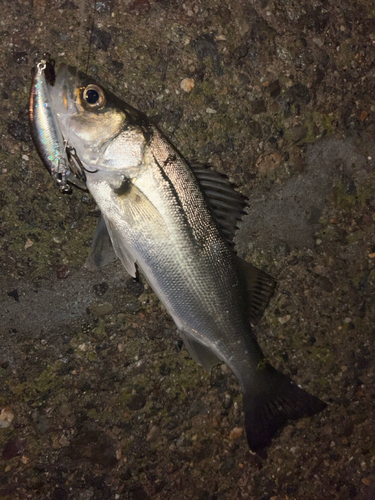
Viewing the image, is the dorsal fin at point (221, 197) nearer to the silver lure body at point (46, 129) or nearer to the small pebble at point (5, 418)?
the silver lure body at point (46, 129)

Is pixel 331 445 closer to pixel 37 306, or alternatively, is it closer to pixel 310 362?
pixel 310 362

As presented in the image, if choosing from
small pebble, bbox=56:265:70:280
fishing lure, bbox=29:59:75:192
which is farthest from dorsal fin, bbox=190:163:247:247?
small pebble, bbox=56:265:70:280

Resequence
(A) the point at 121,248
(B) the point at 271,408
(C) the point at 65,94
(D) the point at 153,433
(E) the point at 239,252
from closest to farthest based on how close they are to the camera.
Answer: (C) the point at 65,94 → (A) the point at 121,248 → (B) the point at 271,408 → (D) the point at 153,433 → (E) the point at 239,252

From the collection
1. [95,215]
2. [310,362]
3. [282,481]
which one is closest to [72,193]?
[95,215]

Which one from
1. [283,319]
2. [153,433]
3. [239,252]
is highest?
[239,252]

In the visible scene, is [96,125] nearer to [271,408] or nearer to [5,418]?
[5,418]

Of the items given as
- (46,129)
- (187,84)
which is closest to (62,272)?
(46,129)

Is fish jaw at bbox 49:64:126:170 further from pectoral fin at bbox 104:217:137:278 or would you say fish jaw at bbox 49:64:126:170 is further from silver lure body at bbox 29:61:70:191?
pectoral fin at bbox 104:217:137:278
